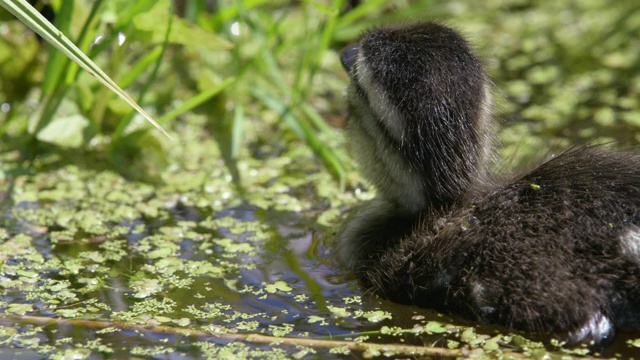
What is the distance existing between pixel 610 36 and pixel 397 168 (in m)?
3.02

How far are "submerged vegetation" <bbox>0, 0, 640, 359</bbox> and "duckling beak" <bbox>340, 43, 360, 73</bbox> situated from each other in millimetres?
470

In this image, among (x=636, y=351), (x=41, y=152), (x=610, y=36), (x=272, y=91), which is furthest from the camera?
(x=610, y=36)

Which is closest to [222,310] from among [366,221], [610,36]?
[366,221]

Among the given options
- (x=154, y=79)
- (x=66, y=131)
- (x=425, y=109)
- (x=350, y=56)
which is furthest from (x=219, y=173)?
(x=425, y=109)

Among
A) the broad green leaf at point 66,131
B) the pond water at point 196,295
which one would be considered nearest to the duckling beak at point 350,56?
the pond water at point 196,295

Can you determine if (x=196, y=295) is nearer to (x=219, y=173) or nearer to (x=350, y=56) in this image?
(x=350, y=56)

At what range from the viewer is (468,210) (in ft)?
10.8

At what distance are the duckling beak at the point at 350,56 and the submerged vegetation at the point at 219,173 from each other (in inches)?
18.5

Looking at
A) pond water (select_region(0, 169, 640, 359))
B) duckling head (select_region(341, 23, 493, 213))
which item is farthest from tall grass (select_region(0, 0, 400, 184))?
duckling head (select_region(341, 23, 493, 213))

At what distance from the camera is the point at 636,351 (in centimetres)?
298

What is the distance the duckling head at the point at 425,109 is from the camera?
10.8 ft

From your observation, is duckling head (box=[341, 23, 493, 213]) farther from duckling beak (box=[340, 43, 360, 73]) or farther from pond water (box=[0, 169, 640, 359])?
pond water (box=[0, 169, 640, 359])

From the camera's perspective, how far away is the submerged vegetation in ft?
10.2

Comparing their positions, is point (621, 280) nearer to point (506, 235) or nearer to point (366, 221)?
point (506, 235)
